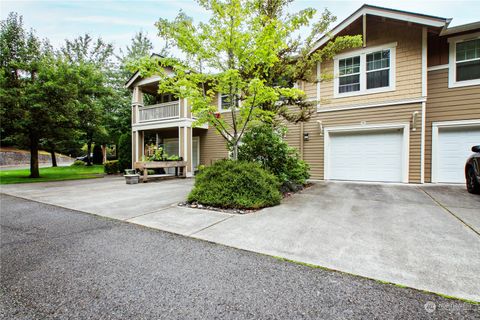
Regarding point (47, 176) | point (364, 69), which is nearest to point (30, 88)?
point (47, 176)

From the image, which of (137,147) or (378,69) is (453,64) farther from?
(137,147)

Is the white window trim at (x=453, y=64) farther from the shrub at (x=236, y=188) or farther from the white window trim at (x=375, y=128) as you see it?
the shrub at (x=236, y=188)

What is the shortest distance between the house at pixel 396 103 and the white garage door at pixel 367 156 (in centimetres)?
3

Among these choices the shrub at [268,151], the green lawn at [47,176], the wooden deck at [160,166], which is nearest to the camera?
the shrub at [268,151]

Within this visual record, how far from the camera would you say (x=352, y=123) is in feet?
28.2

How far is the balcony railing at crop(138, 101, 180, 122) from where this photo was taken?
38.4 feet

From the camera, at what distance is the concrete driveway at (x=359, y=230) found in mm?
2166

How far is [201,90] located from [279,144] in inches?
108

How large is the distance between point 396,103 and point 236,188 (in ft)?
23.0

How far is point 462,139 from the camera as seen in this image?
744 centimetres

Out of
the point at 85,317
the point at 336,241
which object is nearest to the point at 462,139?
the point at 336,241

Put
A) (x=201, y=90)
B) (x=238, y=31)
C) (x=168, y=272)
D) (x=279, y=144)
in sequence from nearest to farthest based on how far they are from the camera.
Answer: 1. (x=168, y=272)
2. (x=238, y=31)
3. (x=201, y=90)
4. (x=279, y=144)

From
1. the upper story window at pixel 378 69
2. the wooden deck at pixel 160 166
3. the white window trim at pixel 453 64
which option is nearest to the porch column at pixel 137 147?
the wooden deck at pixel 160 166

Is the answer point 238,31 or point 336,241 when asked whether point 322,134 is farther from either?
point 336,241
